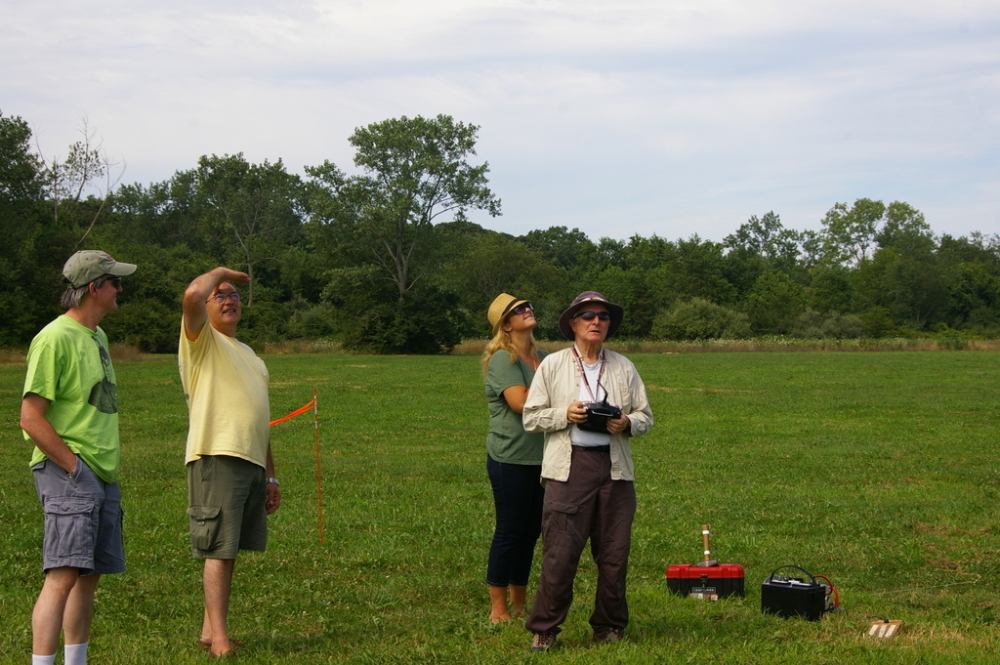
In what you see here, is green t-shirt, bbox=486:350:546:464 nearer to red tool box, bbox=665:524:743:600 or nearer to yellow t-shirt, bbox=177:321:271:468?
yellow t-shirt, bbox=177:321:271:468

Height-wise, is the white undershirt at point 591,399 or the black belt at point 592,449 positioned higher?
the white undershirt at point 591,399

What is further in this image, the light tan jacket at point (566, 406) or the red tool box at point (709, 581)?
the red tool box at point (709, 581)

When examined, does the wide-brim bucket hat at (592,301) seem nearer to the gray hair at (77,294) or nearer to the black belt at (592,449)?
the black belt at (592,449)

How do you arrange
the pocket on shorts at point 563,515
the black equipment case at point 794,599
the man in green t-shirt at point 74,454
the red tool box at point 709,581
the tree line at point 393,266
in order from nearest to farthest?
the man in green t-shirt at point 74,454
the pocket on shorts at point 563,515
the black equipment case at point 794,599
the red tool box at point 709,581
the tree line at point 393,266

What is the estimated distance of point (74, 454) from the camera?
438cm

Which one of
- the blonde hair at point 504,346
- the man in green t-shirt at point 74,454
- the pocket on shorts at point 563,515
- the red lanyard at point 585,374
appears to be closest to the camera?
the man in green t-shirt at point 74,454

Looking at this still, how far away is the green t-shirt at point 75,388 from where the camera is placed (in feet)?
14.2

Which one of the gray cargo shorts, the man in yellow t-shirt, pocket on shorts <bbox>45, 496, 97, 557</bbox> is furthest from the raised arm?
pocket on shorts <bbox>45, 496, 97, 557</bbox>

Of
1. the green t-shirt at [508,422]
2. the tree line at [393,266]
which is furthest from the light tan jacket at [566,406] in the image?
the tree line at [393,266]

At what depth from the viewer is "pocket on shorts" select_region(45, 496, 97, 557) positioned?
4.34 metres

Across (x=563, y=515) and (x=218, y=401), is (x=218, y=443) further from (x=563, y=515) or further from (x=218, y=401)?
(x=563, y=515)

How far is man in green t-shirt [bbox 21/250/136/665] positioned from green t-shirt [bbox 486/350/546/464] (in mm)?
2081

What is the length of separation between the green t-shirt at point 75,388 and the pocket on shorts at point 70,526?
0.55 feet

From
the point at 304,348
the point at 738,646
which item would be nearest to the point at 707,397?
the point at 738,646
